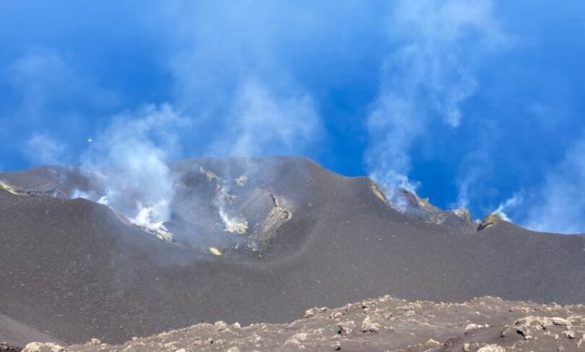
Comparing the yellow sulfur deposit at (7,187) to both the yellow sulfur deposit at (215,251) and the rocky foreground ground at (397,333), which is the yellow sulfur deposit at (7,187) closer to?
the yellow sulfur deposit at (215,251)

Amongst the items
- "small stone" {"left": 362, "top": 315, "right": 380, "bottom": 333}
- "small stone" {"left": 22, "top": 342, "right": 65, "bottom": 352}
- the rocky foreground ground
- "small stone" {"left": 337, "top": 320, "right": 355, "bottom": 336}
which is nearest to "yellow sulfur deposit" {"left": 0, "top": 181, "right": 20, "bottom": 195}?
the rocky foreground ground

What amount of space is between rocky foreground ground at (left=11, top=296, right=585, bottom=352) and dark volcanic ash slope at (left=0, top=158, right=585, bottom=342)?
685 centimetres

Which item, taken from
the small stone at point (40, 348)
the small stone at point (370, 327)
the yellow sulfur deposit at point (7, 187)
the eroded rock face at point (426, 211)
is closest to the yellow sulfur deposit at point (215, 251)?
the eroded rock face at point (426, 211)

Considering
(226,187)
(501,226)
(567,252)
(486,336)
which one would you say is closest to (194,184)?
(226,187)

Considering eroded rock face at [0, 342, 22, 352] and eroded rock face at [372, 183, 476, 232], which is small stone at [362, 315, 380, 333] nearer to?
eroded rock face at [0, 342, 22, 352]

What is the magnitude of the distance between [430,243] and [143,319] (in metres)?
16.1

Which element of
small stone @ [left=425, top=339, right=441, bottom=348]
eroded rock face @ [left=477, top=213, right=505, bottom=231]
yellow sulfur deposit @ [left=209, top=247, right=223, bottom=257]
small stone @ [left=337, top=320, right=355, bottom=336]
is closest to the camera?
small stone @ [left=425, top=339, right=441, bottom=348]

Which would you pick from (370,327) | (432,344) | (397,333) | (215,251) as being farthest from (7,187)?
(432,344)

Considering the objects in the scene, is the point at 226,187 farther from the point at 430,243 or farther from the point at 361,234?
the point at 430,243

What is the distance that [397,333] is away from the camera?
1672cm

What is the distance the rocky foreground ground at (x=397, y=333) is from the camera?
13.3 meters

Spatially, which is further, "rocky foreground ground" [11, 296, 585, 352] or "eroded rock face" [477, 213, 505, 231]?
"eroded rock face" [477, 213, 505, 231]

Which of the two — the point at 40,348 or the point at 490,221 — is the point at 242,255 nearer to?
the point at 490,221

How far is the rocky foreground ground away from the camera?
13.3 m
